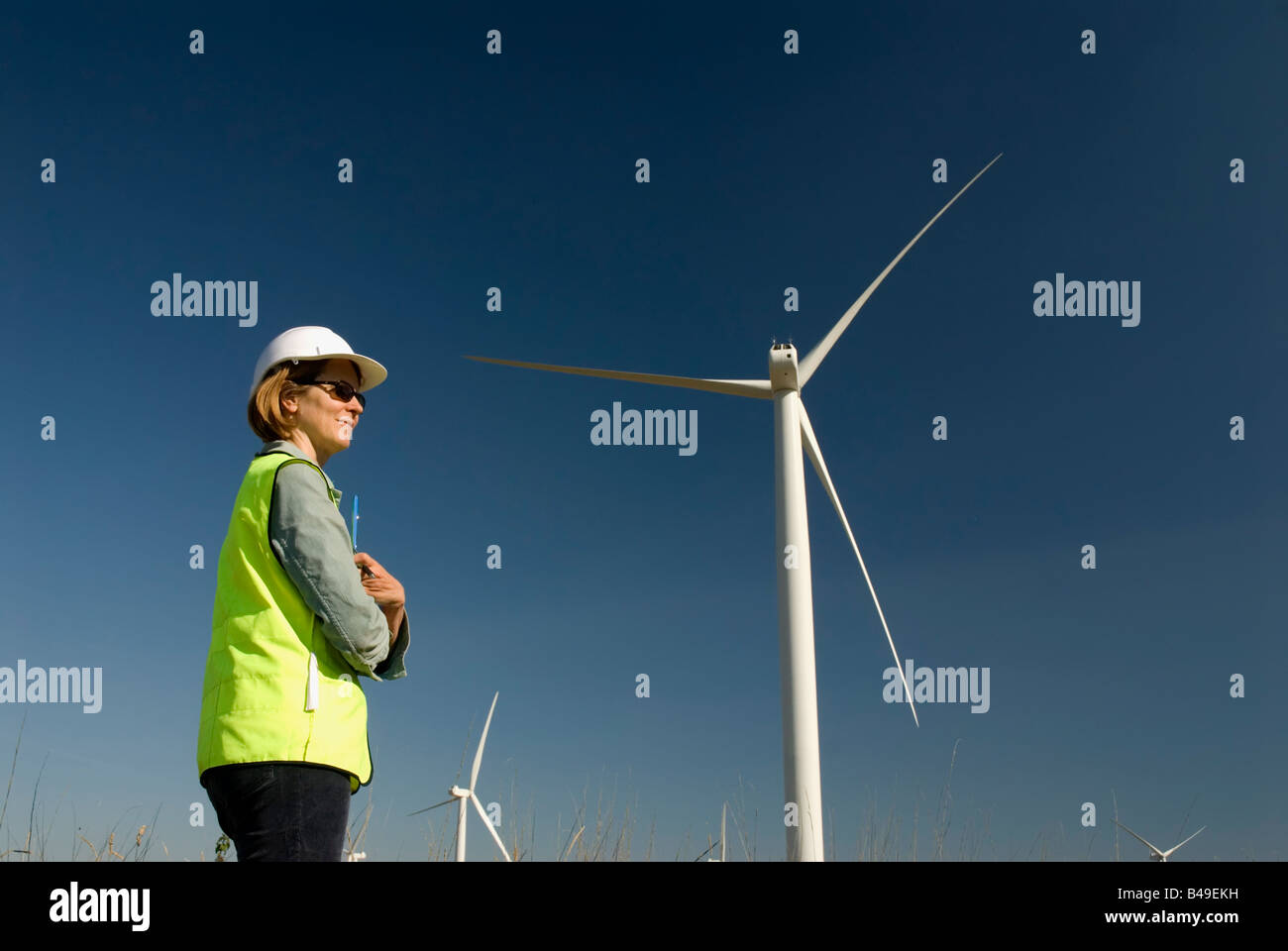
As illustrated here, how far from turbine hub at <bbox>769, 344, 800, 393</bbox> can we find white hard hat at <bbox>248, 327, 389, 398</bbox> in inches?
649

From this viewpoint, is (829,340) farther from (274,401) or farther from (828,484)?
(274,401)

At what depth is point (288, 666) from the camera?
3.47 metres

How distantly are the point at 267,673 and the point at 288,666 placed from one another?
0.23 feet

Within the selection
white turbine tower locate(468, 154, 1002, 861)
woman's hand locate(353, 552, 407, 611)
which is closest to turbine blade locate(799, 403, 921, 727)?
white turbine tower locate(468, 154, 1002, 861)

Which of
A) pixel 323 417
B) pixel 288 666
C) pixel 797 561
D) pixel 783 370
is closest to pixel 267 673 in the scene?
pixel 288 666

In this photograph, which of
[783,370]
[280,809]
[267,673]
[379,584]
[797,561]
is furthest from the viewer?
[783,370]

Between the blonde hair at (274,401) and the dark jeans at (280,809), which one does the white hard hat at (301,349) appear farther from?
the dark jeans at (280,809)

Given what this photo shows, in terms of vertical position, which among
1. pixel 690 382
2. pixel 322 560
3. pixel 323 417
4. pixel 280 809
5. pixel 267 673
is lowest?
pixel 280 809

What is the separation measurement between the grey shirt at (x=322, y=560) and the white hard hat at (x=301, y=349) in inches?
25.1

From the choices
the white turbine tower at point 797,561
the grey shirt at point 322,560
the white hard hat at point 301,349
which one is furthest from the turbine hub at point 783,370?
the grey shirt at point 322,560

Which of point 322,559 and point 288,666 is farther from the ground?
point 322,559
